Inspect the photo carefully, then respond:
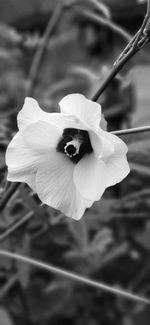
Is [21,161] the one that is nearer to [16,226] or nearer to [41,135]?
[41,135]

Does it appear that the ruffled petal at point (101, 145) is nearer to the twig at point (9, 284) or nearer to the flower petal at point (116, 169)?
the flower petal at point (116, 169)

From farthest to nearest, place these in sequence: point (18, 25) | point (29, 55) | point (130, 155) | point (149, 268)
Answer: point (18, 25) → point (29, 55) → point (149, 268) → point (130, 155)

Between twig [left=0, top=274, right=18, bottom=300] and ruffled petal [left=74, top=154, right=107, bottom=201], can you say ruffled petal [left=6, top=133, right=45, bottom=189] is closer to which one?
ruffled petal [left=74, top=154, right=107, bottom=201]

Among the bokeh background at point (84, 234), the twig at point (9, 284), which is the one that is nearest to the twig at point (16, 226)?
the bokeh background at point (84, 234)

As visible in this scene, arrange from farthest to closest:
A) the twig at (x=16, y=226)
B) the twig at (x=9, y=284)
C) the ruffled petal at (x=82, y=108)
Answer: the twig at (x=9, y=284)
the twig at (x=16, y=226)
the ruffled petal at (x=82, y=108)

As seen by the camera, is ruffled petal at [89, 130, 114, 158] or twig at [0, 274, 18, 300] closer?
ruffled petal at [89, 130, 114, 158]

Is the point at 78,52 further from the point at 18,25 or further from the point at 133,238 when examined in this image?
the point at 133,238

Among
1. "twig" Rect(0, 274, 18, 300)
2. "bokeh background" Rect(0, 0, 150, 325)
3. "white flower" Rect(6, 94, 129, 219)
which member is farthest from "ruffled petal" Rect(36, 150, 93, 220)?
"twig" Rect(0, 274, 18, 300)

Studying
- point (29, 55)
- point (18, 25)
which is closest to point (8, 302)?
point (29, 55)
